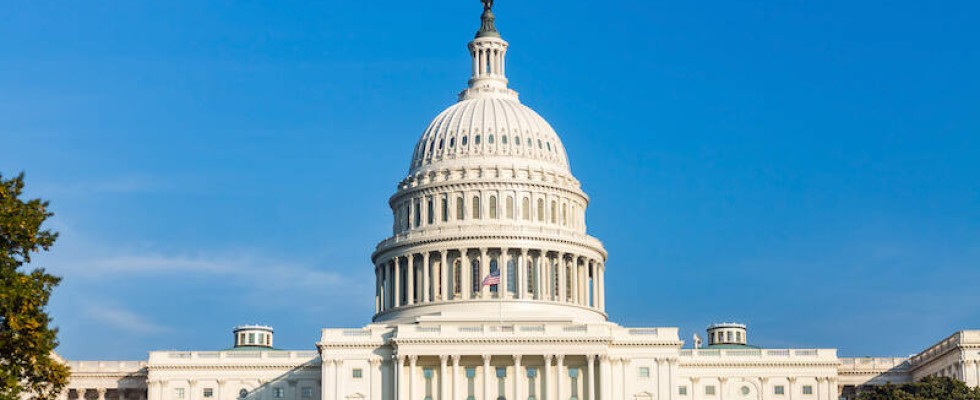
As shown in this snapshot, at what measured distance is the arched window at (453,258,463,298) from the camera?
163 meters

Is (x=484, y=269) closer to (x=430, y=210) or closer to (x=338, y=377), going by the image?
(x=430, y=210)

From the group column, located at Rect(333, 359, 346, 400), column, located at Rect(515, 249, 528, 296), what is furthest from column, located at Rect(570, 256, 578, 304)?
column, located at Rect(333, 359, 346, 400)

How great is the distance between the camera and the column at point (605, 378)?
5758 inches

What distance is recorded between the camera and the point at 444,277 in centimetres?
16338

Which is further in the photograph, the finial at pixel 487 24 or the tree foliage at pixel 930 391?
the finial at pixel 487 24

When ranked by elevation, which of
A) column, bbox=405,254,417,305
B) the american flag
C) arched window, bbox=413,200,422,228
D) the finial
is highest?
the finial

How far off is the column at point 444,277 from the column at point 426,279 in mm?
1055

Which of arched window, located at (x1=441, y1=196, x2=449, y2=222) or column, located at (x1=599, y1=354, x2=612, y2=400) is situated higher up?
arched window, located at (x1=441, y1=196, x2=449, y2=222)

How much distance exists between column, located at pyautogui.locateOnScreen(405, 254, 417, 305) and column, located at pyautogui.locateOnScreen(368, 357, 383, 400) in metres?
16.5

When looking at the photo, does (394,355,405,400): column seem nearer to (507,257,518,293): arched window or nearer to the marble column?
the marble column

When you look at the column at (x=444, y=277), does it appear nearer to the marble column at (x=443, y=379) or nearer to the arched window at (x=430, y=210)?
the arched window at (x=430, y=210)

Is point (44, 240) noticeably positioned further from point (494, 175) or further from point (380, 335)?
point (494, 175)

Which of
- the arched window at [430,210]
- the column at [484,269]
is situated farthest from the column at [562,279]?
the arched window at [430,210]

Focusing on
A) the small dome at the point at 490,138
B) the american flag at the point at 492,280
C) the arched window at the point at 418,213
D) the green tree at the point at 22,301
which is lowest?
the green tree at the point at 22,301
